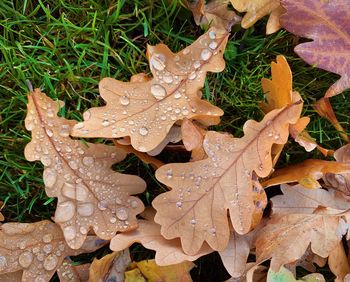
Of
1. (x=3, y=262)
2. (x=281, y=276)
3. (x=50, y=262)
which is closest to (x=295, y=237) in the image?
(x=281, y=276)

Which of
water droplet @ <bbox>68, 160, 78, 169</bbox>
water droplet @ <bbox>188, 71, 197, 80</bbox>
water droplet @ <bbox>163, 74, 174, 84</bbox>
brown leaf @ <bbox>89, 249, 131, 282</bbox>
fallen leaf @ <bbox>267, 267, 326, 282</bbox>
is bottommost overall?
brown leaf @ <bbox>89, 249, 131, 282</bbox>

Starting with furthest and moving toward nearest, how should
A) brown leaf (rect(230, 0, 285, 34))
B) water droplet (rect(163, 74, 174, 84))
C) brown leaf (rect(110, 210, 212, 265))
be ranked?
brown leaf (rect(230, 0, 285, 34)) → water droplet (rect(163, 74, 174, 84)) → brown leaf (rect(110, 210, 212, 265))

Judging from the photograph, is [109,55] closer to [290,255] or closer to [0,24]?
[0,24]

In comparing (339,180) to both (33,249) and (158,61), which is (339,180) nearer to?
(158,61)

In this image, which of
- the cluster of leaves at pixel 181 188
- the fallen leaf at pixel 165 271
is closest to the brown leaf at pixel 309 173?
the cluster of leaves at pixel 181 188

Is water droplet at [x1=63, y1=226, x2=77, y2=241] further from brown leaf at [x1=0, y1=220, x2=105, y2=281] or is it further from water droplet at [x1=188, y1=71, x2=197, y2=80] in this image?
water droplet at [x1=188, y1=71, x2=197, y2=80]

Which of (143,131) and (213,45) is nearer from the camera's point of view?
(143,131)

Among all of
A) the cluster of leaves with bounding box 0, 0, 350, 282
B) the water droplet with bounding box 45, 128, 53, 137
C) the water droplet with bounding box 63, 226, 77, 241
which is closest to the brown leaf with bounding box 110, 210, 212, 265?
the cluster of leaves with bounding box 0, 0, 350, 282
